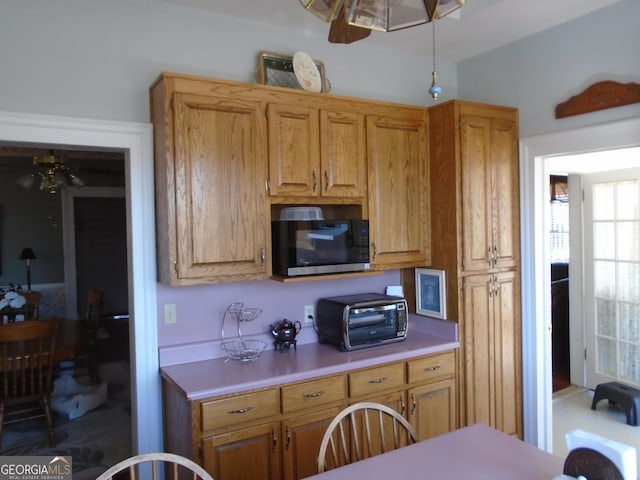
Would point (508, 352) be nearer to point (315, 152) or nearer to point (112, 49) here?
point (315, 152)

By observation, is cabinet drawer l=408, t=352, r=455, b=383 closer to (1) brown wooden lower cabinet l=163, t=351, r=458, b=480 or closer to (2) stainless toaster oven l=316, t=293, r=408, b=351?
(1) brown wooden lower cabinet l=163, t=351, r=458, b=480

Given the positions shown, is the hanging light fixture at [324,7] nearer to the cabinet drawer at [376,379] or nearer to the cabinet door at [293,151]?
the cabinet door at [293,151]

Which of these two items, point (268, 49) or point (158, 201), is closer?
point (158, 201)

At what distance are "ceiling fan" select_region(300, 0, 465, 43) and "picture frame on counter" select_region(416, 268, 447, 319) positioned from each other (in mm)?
1904

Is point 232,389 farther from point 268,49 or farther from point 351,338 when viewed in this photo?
point 268,49

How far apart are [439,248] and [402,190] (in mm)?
435

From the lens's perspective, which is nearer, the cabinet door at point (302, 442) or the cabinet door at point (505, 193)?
the cabinet door at point (302, 442)

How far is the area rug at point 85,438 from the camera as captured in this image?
319 cm

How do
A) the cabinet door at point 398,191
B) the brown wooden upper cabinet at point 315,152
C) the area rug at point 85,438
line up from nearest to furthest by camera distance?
the brown wooden upper cabinet at point 315,152 → the cabinet door at point 398,191 → the area rug at point 85,438

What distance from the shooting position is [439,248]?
3.03 meters

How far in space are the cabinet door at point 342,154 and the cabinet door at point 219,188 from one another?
371 millimetres

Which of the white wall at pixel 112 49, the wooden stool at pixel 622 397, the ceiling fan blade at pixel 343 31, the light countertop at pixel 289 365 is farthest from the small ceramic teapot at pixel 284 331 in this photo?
the wooden stool at pixel 622 397

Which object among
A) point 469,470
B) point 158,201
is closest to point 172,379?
point 158,201

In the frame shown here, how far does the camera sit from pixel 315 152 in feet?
8.71
